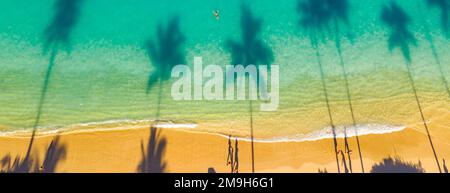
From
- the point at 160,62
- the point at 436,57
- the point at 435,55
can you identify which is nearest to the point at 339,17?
the point at 435,55

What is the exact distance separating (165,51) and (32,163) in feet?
35.2

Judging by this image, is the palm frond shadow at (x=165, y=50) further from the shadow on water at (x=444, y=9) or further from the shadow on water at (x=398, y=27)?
the shadow on water at (x=444, y=9)

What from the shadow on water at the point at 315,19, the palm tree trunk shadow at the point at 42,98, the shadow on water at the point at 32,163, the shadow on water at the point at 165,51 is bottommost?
the shadow on water at the point at 32,163

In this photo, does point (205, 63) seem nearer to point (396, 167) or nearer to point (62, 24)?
point (62, 24)

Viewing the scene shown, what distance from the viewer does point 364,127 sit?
22047mm

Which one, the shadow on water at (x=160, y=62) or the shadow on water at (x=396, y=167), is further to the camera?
the shadow on water at (x=160, y=62)

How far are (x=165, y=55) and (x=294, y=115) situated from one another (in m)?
9.63

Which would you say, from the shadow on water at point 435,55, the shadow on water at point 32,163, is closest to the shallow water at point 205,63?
the shadow on water at point 435,55

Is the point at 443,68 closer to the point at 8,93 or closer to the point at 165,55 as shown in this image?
the point at 165,55

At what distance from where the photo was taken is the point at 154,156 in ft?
67.9

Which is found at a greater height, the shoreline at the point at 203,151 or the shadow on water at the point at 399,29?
the shadow on water at the point at 399,29

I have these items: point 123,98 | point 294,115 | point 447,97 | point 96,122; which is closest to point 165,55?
point 123,98

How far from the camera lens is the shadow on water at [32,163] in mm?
20078

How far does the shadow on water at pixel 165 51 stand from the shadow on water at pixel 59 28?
579cm
